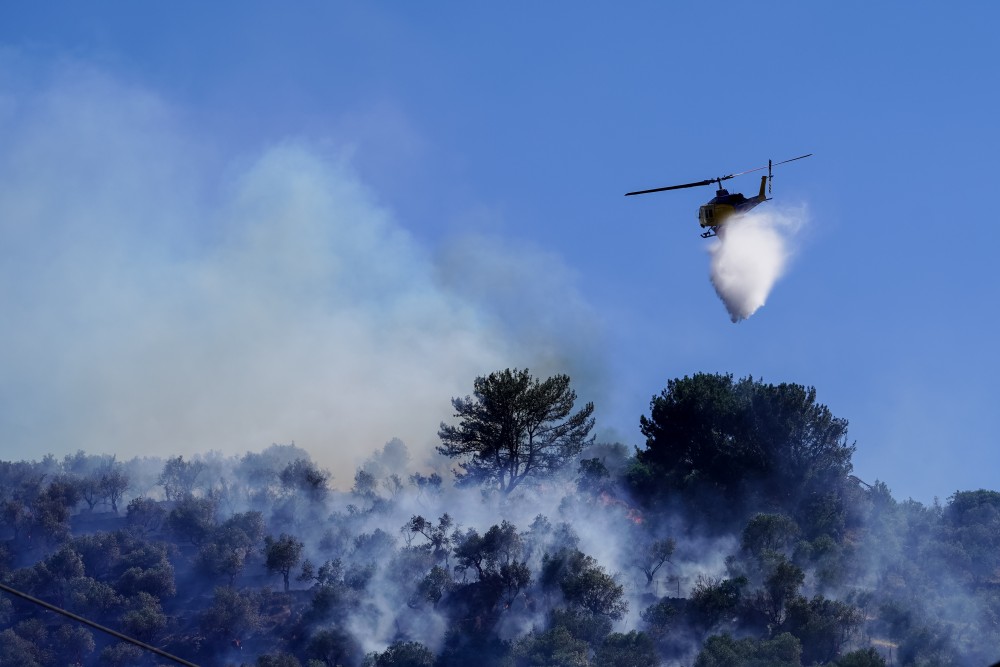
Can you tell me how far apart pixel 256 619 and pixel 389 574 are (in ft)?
30.1

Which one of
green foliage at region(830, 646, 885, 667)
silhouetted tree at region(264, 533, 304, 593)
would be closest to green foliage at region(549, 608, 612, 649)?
green foliage at region(830, 646, 885, 667)

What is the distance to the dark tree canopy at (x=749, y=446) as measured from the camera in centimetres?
9081

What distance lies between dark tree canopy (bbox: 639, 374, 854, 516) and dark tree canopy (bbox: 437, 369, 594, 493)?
346 inches

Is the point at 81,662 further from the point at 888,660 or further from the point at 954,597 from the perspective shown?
the point at 954,597

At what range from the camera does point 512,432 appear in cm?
9025

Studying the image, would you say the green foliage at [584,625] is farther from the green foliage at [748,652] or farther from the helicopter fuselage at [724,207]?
the helicopter fuselage at [724,207]

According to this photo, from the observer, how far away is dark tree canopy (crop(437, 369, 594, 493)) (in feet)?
296

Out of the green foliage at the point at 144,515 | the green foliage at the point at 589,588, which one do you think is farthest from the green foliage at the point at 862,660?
the green foliage at the point at 144,515

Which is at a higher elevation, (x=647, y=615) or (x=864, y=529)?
(x=864, y=529)

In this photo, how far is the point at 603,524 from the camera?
86.9 meters

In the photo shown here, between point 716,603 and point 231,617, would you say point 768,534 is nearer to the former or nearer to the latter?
point 716,603

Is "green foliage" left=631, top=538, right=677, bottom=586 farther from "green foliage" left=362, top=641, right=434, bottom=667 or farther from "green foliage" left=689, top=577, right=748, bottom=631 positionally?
"green foliage" left=362, top=641, right=434, bottom=667

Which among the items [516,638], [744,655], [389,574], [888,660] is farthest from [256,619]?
[888,660]

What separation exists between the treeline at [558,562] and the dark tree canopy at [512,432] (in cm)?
16
